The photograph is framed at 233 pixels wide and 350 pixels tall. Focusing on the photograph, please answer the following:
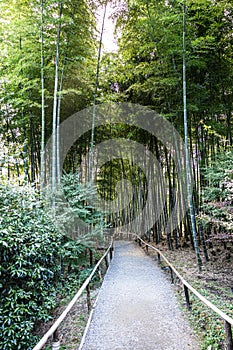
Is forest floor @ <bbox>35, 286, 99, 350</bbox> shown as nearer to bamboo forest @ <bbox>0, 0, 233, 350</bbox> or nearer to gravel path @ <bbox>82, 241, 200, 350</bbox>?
bamboo forest @ <bbox>0, 0, 233, 350</bbox>

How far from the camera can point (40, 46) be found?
22.3 ft

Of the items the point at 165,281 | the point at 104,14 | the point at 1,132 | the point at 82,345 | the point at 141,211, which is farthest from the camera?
the point at 141,211

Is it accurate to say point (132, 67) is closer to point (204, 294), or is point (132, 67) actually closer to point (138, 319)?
point (204, 294)

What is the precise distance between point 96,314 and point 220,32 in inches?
297

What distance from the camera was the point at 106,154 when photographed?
43.9 ft

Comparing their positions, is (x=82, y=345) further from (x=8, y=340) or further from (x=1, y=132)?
(x=1, y=132)

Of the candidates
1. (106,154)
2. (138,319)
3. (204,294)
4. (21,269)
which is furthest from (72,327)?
(106,154)

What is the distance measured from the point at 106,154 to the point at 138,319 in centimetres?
1032

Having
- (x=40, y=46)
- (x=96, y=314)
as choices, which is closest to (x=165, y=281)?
(x=96, y=314)

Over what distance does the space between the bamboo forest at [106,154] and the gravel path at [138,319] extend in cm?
3

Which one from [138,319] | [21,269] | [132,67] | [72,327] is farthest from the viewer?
[132,67]

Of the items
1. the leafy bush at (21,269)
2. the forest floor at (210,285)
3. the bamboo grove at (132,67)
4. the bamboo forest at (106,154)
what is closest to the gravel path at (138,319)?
the bamboo forest at (106,154)

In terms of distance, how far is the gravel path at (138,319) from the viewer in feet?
9.58

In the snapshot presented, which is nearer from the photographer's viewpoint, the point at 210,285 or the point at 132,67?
the point at 210,285
